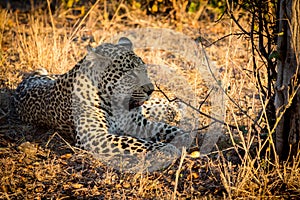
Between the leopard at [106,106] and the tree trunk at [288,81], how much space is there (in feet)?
4.19

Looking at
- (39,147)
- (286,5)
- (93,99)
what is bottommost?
(39,147)

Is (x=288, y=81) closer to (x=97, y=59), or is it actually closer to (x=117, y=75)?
(x=117, y=75)

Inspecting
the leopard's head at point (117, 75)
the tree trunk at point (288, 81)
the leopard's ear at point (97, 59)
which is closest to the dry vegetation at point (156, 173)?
the tree trunk at point (288, 81)

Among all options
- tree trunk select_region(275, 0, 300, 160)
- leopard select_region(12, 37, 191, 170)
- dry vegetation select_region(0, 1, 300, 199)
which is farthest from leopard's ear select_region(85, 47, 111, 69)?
tree trunk select_region(275, 0, 300, 160)

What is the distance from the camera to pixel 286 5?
13.7ft

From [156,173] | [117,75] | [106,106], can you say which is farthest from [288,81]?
[106,106]

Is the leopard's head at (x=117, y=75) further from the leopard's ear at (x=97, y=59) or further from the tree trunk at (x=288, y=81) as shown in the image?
the tree trunk at (x=288, y=81)

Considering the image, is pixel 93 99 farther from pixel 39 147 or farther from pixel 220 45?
pixel 220 45

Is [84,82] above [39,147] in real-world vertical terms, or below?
above

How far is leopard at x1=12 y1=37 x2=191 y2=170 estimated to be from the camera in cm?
557

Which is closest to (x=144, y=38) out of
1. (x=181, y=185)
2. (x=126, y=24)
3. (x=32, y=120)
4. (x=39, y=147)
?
(x=126, y=24)

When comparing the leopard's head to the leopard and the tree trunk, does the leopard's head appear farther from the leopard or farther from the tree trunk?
the tree trunk

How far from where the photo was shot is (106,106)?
598 centimetres

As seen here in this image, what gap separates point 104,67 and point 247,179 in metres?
2.38
